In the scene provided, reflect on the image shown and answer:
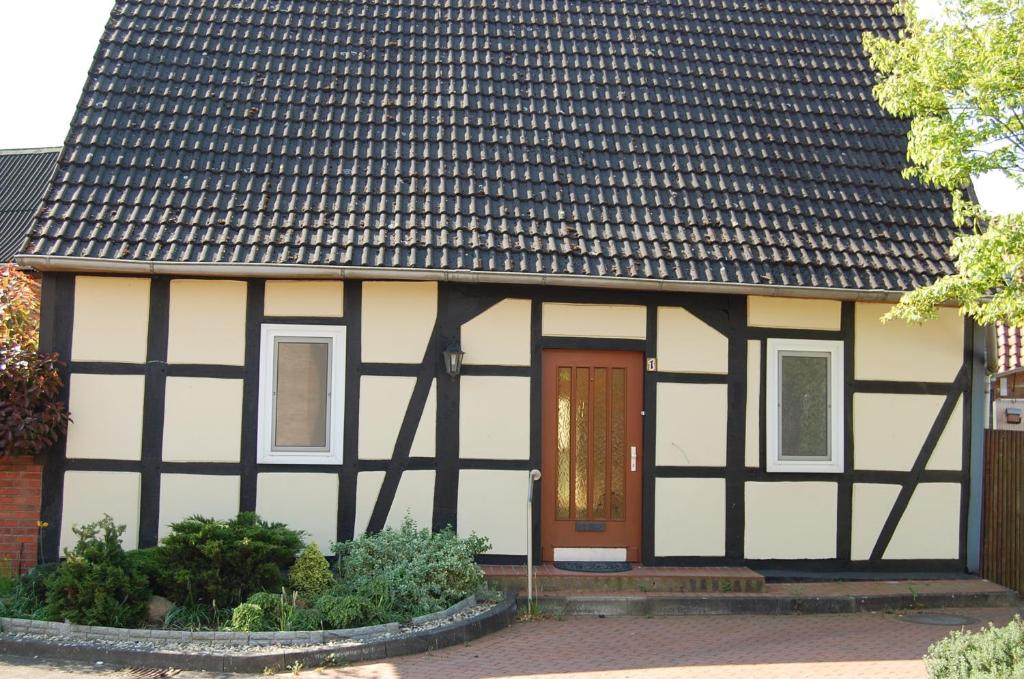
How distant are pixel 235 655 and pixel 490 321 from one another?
3.95 metres

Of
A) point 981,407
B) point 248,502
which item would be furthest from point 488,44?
point 981,407

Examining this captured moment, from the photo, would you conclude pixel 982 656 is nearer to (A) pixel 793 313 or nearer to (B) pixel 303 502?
(A) pixel 793 313

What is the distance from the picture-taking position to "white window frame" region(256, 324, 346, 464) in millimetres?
9680

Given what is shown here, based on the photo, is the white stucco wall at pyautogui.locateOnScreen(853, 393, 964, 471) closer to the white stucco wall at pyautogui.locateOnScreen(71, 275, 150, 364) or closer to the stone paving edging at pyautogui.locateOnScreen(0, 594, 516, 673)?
the stone paving edging at pyautogui.locateOnScreen(0, 594, 516, 673)

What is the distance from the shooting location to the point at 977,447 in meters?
10.7

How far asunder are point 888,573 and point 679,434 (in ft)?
8.53

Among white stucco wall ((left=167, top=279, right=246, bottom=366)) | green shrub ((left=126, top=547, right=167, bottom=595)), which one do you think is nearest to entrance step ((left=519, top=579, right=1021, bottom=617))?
green shrub ((left=126, top=547, right=167, bottom=595))

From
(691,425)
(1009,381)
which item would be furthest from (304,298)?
(1009,381)

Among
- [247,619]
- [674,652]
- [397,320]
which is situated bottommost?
[674,652]

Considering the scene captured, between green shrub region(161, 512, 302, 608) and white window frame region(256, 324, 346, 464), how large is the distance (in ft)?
4.24

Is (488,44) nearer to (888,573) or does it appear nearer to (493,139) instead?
(493,139)

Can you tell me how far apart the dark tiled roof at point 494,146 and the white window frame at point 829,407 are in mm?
767

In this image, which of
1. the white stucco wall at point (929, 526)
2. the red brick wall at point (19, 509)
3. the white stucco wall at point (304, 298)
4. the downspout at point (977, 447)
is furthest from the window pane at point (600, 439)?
the red brick wall at point (19, 509)

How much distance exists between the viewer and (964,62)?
8.17 m
